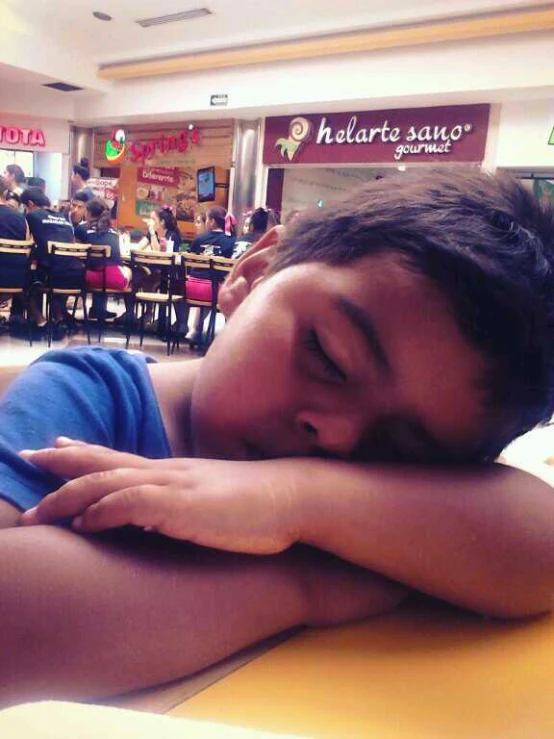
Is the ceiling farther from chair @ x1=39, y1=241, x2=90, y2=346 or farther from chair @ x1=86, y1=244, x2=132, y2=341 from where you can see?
chair @ x1=39, y1=241, x2=90, y2=346

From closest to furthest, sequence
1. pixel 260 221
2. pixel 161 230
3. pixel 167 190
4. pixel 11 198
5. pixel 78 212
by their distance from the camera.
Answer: pixel 260 221 < pixel 11 198 < pixel 78 212 < pixel 161 230 < pixel 167 190

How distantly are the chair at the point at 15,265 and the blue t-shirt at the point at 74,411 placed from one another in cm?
513

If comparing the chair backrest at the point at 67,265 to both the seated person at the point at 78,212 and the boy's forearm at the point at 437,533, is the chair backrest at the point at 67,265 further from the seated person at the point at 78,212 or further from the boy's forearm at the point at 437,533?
the boy's forearm at the point at 437,533

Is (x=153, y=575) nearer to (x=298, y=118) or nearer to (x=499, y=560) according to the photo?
(x=499, y=560)

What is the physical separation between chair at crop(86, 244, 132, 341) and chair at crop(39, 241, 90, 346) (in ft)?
0.27

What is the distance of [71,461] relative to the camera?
48cm

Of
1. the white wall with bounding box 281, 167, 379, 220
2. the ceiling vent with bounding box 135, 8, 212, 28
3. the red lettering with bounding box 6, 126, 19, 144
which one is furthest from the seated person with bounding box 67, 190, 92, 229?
the red lettering with bounding box 6, 126, 19, 144

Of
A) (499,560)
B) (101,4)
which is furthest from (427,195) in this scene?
(101,4)

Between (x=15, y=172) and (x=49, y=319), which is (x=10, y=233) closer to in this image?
(x=49, y=319)

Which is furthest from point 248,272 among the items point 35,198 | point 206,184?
point 206,184

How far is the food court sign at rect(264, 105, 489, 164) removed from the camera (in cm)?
783

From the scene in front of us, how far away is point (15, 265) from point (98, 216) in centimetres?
135

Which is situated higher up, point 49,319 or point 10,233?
point 10,233

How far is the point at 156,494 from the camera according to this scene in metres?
0.45
